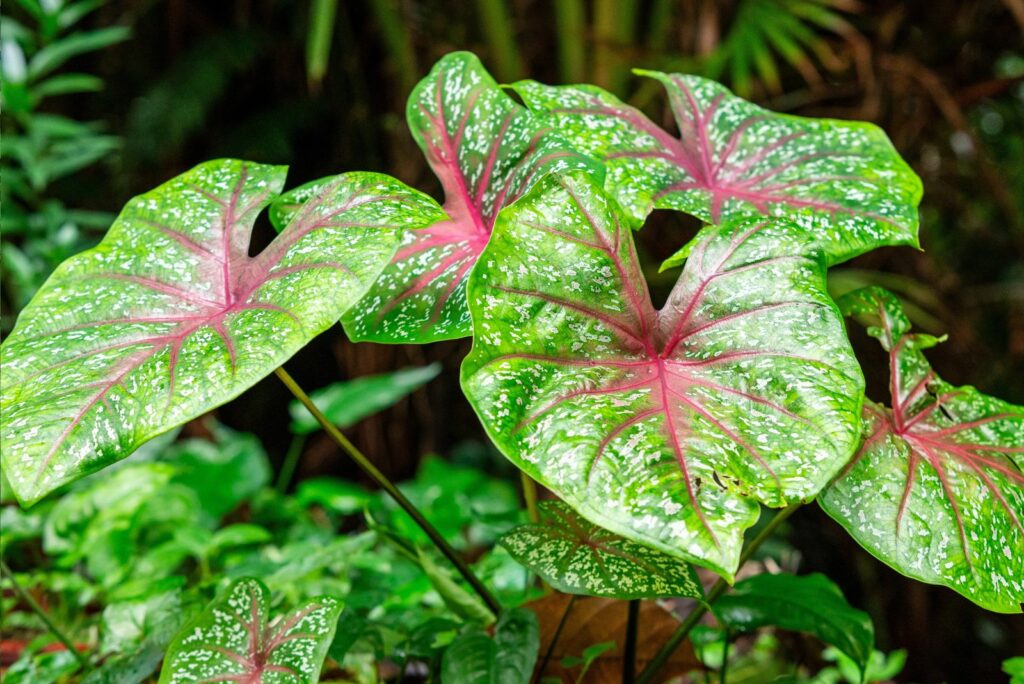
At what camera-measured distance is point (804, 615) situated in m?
0.80

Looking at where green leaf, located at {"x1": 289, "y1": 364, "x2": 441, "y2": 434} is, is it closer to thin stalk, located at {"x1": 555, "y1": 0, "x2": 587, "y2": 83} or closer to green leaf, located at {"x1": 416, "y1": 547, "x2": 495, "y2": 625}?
green leaf, located at {"x1": 416, "y1": 547, "x2": 495, "y2": 625}

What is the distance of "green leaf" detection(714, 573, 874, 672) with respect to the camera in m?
0.79

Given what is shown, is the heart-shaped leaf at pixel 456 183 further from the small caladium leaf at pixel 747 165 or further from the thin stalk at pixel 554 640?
the thin stalk at pixel 554 640

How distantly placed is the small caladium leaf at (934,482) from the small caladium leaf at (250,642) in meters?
0.41

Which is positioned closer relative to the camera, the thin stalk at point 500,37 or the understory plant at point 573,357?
the understory plant at point 573,357

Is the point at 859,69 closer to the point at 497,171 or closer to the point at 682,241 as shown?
the point at 682,241

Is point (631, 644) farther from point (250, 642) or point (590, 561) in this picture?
point (250, 642)

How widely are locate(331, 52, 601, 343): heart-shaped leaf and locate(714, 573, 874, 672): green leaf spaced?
1.37 feet

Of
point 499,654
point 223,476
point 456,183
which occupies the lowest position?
point 223,476

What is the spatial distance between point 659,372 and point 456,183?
1.05ft

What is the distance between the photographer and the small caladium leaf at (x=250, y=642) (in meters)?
0.62

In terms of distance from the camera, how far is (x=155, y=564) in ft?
3.69

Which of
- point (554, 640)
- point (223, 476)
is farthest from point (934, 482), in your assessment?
point (223, 476)

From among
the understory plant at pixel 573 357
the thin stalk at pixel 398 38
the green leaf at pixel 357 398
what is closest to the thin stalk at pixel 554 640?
the understory plant at pixel 573 357
